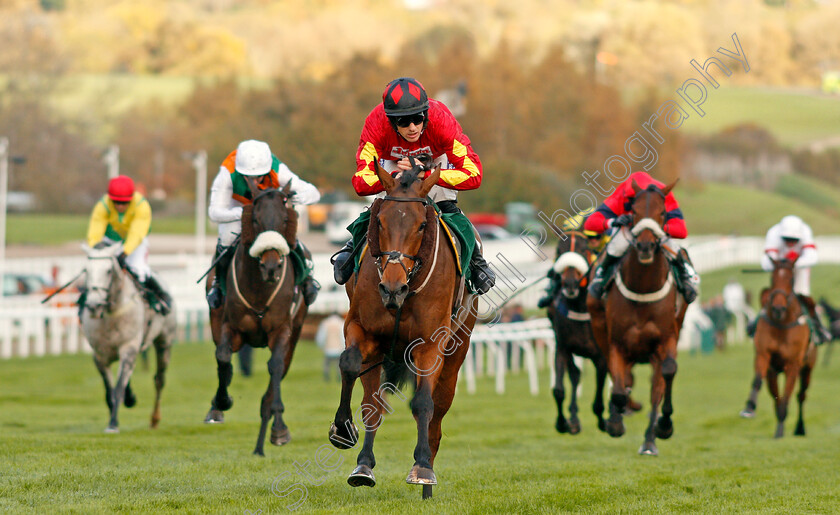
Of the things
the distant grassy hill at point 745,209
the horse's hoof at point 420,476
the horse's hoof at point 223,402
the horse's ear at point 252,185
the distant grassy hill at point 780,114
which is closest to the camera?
the horse's hoof at point 420,476

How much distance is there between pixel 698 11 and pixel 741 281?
41668 millimetres

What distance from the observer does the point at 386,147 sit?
698 cm

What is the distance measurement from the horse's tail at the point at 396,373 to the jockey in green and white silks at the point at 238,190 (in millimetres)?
2588

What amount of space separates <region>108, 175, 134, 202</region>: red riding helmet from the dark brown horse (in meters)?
4.27

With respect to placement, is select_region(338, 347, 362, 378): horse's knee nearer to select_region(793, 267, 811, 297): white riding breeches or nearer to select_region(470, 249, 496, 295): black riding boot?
select_region(470, 249, 496, 295): black riding boot

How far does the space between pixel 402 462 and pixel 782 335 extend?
18.4ft

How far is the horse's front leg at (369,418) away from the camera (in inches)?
235

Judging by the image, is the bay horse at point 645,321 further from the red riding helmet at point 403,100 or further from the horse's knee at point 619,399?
the red riding helmet at point 403,100

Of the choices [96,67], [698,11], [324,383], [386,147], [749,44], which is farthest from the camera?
[96,67]

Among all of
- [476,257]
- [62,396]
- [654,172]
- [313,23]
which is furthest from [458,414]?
[313,23]

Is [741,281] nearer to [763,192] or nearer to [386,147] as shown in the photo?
[763,192]

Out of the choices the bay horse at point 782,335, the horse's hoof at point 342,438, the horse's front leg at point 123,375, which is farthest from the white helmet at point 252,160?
the bay horse at point 782,335

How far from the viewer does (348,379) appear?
6.12 meters

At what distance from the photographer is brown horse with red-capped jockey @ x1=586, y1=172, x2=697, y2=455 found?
915 centimetres
